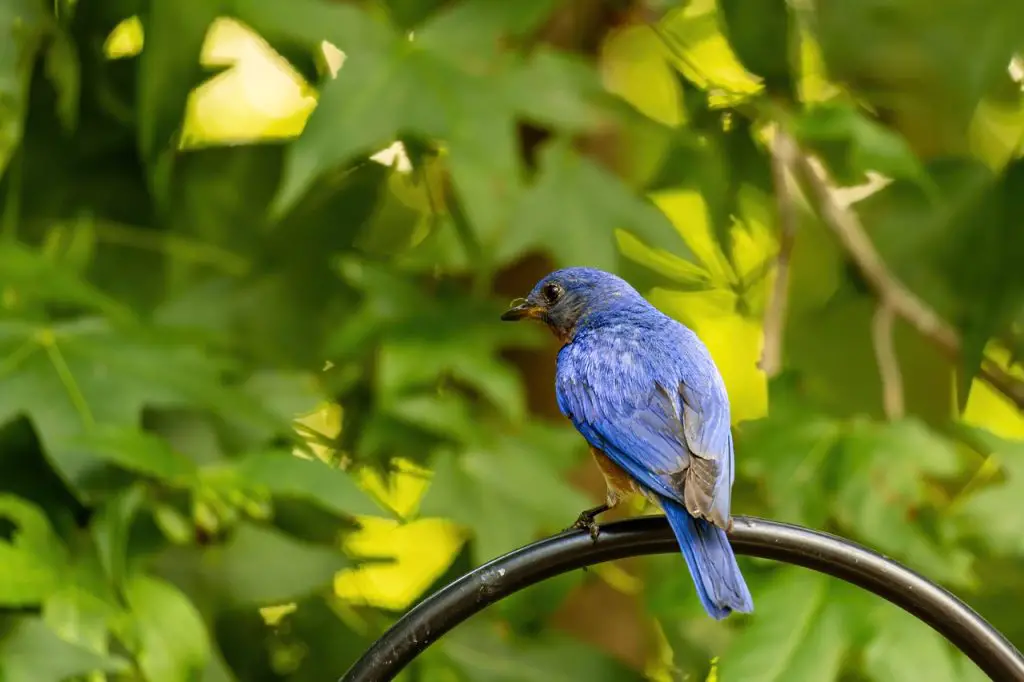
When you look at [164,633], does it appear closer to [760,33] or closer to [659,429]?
[659,429]

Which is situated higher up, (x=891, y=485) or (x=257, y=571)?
(x=891, y=485)

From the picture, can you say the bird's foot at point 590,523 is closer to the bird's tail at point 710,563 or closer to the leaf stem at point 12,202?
the bird's tail at point 710,563

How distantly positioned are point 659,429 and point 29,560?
926mm

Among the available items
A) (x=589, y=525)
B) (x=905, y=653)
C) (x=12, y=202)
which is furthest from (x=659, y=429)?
(x=12, y=202)

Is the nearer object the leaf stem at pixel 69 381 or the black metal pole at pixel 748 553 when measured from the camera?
the black metal pole at pixel 748 553

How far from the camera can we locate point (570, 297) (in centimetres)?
160

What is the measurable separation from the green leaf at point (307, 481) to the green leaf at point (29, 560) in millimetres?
274

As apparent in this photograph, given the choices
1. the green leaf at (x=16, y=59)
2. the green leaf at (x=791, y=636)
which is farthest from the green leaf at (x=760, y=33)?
the green leaf at (x=16, y=59)

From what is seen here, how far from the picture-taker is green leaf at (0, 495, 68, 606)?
64.6 inches

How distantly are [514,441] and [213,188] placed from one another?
32.4 inches

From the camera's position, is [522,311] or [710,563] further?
[522,311]

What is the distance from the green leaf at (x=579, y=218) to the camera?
2084 millimetres

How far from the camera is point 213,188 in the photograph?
2.49 m

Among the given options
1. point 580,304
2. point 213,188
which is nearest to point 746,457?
point 580,304
